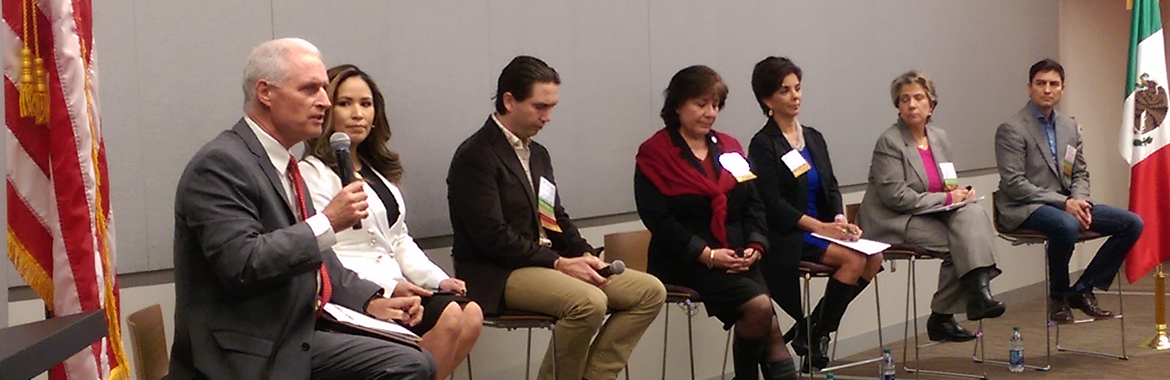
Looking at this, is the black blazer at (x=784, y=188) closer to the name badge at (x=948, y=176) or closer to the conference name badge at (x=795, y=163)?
the conference name badge at (x=795, y=163)

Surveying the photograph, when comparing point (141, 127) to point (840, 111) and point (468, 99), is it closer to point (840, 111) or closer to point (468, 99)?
point (468, 99)

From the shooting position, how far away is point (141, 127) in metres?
3.65

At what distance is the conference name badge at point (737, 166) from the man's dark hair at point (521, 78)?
0.91 meters

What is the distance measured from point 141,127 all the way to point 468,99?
4.44 ft

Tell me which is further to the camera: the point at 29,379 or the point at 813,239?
Result: the point at 813,239

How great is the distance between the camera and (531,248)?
4273 mm

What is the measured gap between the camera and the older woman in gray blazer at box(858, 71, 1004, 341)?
18.3 feet

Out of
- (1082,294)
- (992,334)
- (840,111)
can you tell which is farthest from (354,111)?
(992,334)

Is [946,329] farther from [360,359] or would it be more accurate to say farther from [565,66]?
[360,359]

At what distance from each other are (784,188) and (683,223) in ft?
2.05

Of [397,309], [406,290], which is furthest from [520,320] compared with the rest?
[397,309]

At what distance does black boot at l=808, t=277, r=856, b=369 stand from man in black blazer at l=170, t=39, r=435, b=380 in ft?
8.96

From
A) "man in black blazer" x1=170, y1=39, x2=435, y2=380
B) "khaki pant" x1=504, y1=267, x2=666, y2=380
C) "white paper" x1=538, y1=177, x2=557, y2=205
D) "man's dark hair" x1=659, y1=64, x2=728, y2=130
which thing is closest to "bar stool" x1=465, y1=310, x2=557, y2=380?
"khaki pant" x1=504, y1=267, x2=666, y2=380

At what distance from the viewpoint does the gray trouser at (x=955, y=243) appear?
5.57 metres
